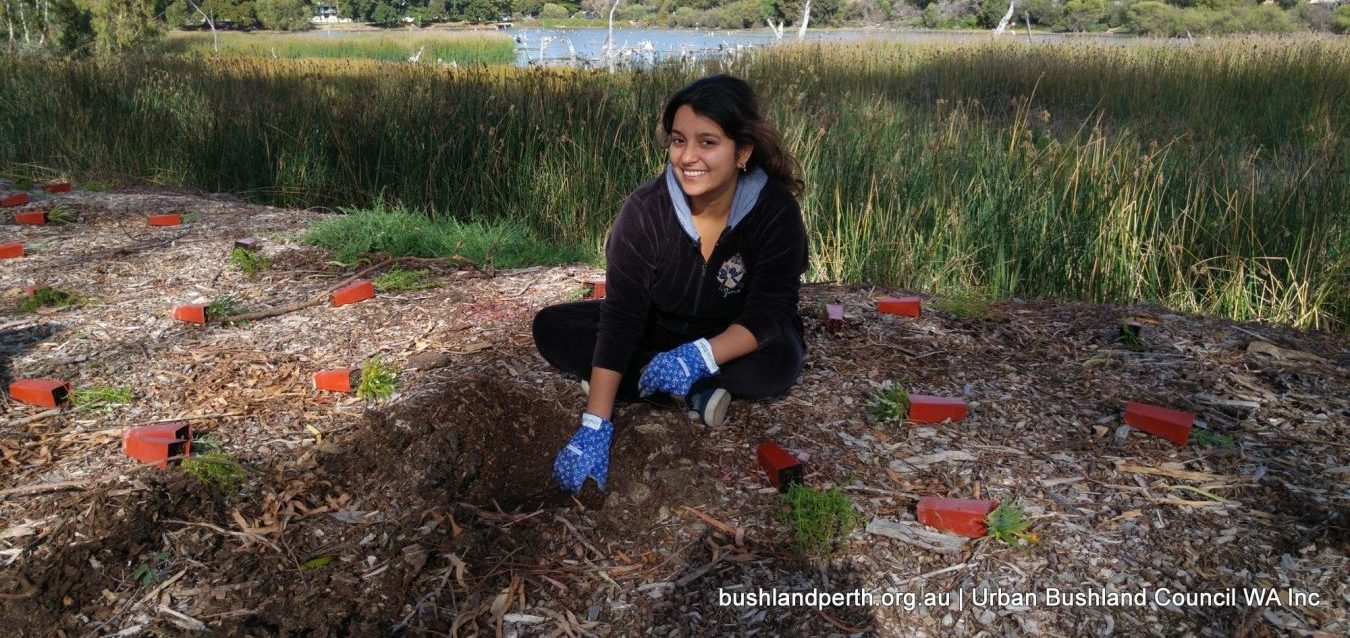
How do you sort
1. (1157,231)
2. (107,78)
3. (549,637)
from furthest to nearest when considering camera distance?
(107,78)
(1157,231)
(549,637)

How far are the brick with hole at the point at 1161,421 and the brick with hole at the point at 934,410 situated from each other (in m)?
0.50

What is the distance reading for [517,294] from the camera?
401 centimetres

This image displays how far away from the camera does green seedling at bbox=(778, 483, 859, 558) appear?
7.66 ft

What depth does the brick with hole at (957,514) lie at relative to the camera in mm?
2377

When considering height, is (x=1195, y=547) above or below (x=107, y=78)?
below

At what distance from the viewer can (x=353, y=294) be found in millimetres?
3889

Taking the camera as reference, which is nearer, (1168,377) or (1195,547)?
(1195,547)

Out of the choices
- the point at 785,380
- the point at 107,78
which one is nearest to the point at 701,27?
the point at 107,78

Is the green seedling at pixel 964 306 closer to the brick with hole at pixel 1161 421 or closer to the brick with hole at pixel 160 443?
the brick with hole at pixel 1161 421

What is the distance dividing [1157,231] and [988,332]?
220 centimetres

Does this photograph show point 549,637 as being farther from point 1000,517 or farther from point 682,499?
point 1000,517

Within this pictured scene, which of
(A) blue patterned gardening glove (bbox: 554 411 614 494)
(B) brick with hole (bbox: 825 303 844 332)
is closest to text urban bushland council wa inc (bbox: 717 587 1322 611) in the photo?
(A) blue patterned gardening glove (bbox: 554 411 614 494)

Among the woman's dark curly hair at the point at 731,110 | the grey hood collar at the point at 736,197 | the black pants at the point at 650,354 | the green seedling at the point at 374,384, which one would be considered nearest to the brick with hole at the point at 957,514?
Result: the black pants at the point at 650,354

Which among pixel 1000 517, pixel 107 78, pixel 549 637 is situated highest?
pixel 107 78
